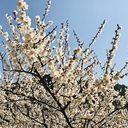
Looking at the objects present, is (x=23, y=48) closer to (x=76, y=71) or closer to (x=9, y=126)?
(x=76, y=71)

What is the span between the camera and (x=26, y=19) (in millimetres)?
4910

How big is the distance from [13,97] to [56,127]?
274 cm

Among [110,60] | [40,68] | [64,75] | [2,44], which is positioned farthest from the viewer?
[2,44]

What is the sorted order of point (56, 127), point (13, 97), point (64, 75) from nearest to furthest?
1. point (64, 75)
2. point (13, 97)
3. point (56, 127)

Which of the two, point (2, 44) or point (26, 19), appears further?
point (2, 44)

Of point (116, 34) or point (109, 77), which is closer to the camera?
point (109, 77)

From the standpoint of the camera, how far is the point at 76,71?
21.2 ft

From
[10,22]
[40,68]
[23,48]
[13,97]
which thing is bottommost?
[40,68]

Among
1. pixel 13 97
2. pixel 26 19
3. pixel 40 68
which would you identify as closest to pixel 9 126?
pixel 13 97

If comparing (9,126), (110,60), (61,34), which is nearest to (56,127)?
(9,126)

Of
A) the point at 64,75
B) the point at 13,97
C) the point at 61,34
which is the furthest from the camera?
the point at 13,97

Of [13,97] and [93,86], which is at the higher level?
[13,97]

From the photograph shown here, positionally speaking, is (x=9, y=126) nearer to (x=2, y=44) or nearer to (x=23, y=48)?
(x=2, y=44)

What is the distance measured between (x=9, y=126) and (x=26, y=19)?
5.47m
